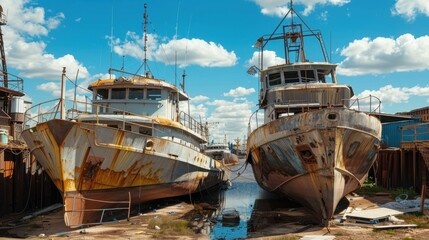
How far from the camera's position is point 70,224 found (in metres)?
11.6

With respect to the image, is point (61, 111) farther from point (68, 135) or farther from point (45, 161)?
point (45, 161)

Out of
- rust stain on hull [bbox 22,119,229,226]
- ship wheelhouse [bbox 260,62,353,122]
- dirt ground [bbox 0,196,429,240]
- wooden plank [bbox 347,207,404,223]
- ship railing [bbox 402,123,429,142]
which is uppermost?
ship wheelhouse [bbox 260,62,353,122]

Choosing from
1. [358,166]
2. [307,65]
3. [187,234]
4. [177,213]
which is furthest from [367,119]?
[177,213]

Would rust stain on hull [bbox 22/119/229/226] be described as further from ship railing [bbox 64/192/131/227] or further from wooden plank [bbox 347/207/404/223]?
wooden plank [bbox 347/207/404/223]

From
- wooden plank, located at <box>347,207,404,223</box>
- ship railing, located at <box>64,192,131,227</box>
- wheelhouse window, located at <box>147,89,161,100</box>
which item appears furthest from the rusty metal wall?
wooden plank, located at <box>347,207,404,223</box>

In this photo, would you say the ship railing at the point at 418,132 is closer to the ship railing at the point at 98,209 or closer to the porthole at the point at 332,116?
the porthole at the point at 332,116

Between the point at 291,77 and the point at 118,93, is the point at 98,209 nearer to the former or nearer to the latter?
the point at 118,93

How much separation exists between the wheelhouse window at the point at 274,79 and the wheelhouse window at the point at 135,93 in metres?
5.87

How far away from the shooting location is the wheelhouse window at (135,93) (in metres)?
17.0

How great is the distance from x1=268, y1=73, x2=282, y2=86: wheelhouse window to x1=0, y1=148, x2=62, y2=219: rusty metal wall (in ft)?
34.9

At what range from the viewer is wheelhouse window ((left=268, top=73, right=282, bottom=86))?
1816cm

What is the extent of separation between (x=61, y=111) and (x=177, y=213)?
584cm

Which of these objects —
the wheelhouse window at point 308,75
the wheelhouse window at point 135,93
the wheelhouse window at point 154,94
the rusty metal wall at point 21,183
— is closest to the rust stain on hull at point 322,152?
the wheelhouse window at point 308,75

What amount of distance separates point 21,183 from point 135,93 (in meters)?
5.62
